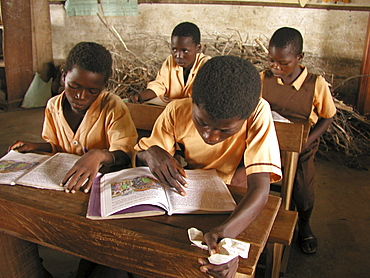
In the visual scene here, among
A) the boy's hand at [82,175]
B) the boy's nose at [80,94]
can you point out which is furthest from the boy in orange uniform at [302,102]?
the boy's hand at [82,175]

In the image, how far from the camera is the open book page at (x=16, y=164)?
125 centimetres

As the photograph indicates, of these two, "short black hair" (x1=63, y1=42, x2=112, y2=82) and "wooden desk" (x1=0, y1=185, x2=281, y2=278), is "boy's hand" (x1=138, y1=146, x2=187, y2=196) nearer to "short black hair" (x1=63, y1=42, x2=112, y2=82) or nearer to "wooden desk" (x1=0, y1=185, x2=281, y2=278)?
"wooden desk" (x1=0, y1=185, x2=281, y2=278)

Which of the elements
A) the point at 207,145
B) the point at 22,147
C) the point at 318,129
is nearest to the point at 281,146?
the point at 207,145

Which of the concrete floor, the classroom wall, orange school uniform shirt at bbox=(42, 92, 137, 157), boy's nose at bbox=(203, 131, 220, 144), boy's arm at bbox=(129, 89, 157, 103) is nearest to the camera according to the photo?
boy's nose at bbox=(203, 131, 220, 144)

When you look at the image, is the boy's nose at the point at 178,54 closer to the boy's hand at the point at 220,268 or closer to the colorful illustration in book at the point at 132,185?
the colorful illustration in book at the point at 132,185

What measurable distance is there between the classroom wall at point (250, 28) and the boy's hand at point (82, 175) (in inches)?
146

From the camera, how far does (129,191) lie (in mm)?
1108

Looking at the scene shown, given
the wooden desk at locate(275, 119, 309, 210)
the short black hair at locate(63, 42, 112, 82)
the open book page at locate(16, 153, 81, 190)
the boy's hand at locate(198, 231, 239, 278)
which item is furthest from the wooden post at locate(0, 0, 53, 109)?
the boy's hand at locate(198, 231, 239, 278)

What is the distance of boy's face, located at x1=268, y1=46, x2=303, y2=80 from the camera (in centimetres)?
225

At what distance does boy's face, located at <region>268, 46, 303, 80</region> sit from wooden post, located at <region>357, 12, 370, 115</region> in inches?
90.3

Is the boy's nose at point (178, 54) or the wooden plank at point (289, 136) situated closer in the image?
the wooden plank at point (289, 136)

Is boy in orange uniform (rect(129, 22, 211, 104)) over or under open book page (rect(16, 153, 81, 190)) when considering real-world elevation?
over

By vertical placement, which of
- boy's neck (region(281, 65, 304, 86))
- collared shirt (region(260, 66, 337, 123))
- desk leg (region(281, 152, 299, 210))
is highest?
boy's neck (region(281, 65, 304, 86))

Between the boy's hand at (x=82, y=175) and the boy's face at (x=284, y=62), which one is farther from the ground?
the boy's face at (x=284, y=62)
